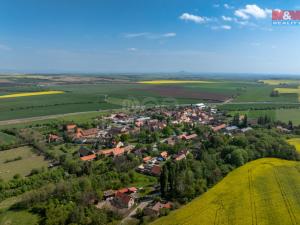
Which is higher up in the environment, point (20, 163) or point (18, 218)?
point (20, 163)

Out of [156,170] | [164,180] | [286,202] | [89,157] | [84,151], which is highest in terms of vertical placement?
[164,180]

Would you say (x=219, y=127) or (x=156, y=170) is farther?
(x=219, y=127)

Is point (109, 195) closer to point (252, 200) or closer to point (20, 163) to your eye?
point (252, 200)

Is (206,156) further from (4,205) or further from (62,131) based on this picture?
(62,131)

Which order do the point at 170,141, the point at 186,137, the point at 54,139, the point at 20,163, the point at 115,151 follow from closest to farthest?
1. the point at 20,163
2. the point at 115,151
3. the point at 170,141
4. the point at 54,139
5. the point at 186,137

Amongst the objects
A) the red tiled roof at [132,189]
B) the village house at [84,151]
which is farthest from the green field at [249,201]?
the village house at [84,151]

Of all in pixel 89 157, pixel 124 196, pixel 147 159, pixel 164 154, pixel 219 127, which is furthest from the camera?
pixel 219 127

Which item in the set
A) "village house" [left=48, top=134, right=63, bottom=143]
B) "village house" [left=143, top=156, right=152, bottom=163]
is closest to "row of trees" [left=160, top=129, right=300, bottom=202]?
"village house" [left=143, top=156, right=152, bottom=163]

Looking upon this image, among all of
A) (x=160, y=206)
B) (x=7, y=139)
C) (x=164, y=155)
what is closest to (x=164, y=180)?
(x=160, y=206)
